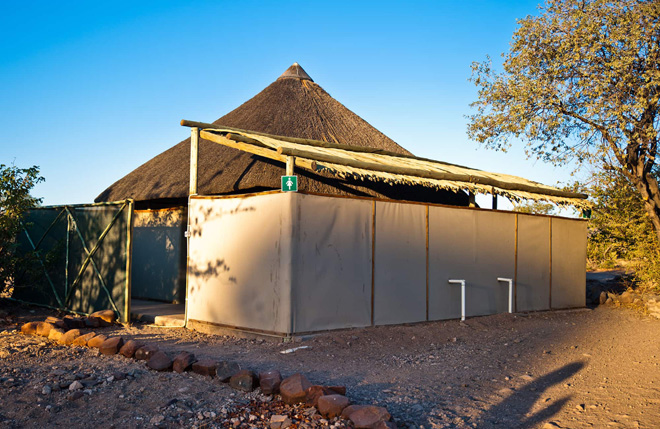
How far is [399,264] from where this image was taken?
7703mm

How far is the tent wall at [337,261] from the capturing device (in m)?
6.77

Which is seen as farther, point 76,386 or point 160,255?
point 160,255

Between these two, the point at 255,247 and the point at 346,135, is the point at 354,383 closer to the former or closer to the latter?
the point at 255,247

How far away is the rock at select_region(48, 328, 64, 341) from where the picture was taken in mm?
6666

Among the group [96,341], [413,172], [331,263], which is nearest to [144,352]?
[96,341]

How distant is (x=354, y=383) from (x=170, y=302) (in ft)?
21.4

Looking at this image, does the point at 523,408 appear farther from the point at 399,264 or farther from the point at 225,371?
the point at 399,264

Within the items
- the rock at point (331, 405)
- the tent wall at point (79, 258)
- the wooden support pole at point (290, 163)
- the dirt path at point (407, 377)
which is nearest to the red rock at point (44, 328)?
the dirt path at point (407, 377)

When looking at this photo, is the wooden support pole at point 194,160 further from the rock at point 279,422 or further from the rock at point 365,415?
the rock at point 365,415

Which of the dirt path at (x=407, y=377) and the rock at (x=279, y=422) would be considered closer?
the rock at (x=279, y=422)

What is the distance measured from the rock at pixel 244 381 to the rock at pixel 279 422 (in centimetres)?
73

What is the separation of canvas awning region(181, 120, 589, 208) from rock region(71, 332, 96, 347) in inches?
121

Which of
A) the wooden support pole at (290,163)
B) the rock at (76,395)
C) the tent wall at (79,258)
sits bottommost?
the rock at (76,395)

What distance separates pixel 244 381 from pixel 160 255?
6.85 m
